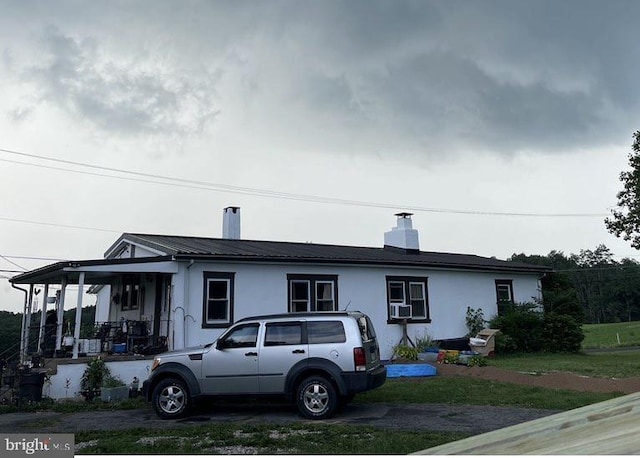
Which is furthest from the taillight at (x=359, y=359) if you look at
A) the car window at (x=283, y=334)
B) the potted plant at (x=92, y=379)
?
the potted plant at (x=92, y=379)

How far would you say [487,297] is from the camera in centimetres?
2133

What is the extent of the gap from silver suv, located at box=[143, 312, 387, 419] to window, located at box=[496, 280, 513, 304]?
1312 cm

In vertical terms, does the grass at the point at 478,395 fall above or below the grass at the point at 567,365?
below

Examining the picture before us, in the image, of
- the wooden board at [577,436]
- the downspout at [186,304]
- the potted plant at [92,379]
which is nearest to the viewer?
the wooden board at [577,436]

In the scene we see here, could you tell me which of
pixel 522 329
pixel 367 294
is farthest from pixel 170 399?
pixel 522 329

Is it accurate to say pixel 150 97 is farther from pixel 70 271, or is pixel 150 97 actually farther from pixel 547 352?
pixel 547 352

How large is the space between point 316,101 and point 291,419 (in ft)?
36.5

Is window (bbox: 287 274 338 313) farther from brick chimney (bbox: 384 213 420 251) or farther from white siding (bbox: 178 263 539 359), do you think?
brick chimney (bbox: 384 213 420 251)

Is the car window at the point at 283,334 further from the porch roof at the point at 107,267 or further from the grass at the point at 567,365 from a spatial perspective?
the grass at the point at 567,365

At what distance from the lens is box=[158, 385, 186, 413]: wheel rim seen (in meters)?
9.91

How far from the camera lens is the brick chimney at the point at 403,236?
2341 cm

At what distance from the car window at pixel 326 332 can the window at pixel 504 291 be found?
1389cm

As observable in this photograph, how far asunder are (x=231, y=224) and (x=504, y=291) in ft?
38.7

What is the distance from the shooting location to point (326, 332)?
9.84 m
